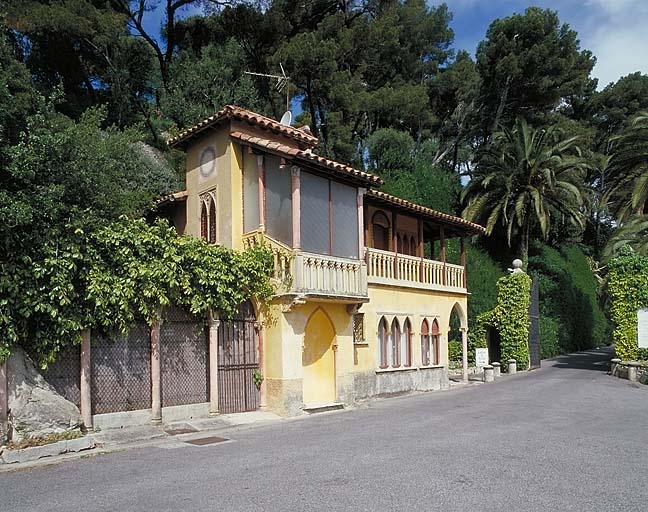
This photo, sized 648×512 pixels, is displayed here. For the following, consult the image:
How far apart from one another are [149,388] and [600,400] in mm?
11540

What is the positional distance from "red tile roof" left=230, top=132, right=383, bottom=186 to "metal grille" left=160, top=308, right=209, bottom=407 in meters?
4.35

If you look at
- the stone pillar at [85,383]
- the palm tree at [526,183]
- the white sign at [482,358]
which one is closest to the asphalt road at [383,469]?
the stone pillar at [85,383]

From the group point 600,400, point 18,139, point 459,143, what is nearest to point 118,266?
point 18,139

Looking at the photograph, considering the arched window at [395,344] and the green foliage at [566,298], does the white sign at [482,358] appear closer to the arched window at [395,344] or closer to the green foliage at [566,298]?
the arched window at [395,344]

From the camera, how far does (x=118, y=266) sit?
1273cm

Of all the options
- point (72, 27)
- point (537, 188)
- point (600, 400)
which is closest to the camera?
point (600, 400)

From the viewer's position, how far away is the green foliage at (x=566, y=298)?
38625 millimetres

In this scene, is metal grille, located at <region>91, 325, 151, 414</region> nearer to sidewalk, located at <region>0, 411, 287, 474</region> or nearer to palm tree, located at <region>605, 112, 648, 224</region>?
sidewalk, located at <region>0, 411, 287, 474</region>

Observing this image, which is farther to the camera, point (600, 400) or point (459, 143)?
point (459, 143)

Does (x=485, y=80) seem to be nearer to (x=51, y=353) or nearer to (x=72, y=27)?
(x=72, y=27)

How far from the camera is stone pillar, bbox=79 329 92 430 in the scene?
12156 mm

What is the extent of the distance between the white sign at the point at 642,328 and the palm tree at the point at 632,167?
4.30m

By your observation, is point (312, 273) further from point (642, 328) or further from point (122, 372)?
point (642, 328)

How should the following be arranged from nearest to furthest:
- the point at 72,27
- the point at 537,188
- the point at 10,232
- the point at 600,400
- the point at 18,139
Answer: the point at 10,232 → the point at 18,139 → the point at 600,400 → the point at 72,27 → the point at 537,188
